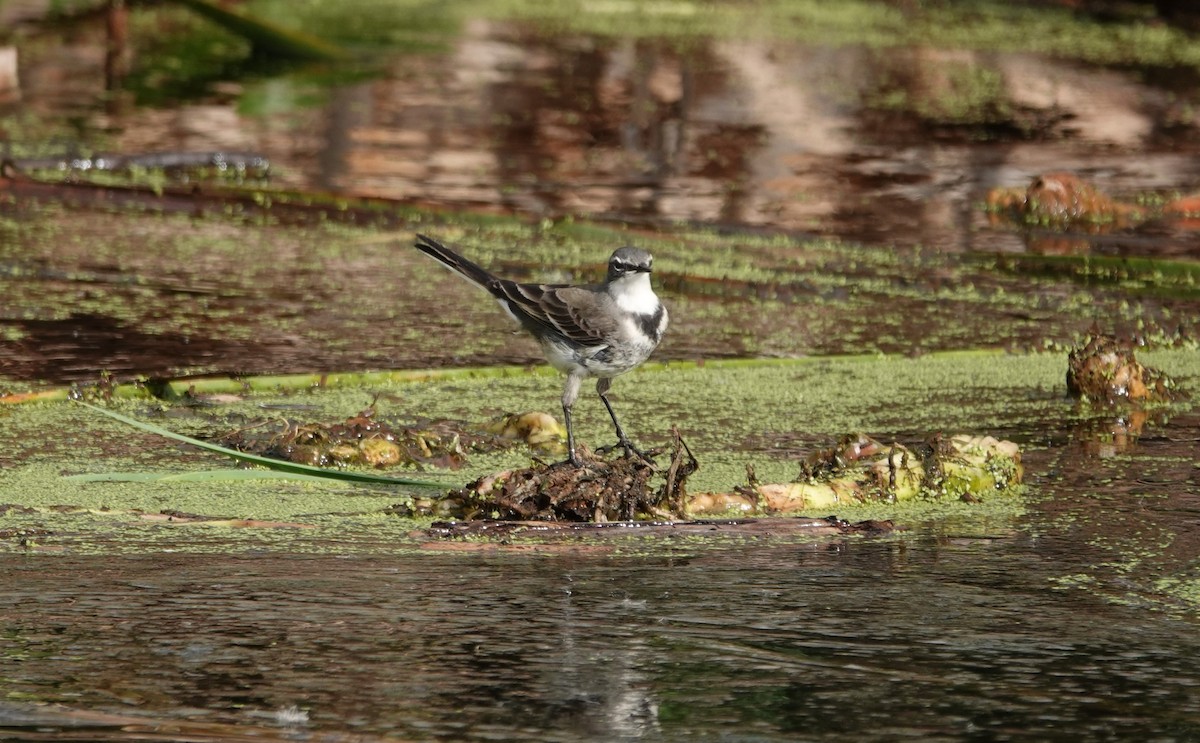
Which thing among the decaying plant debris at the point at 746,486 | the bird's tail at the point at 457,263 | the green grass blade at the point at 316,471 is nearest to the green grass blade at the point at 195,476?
the green grass blade at the point at 316,471

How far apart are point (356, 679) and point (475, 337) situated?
313 cm

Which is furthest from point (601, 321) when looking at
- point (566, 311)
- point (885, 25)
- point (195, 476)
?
point (885, 25)

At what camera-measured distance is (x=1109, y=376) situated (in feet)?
17.8

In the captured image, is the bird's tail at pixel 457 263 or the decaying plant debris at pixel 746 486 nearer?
the decaying plant debris at pixel 746 486

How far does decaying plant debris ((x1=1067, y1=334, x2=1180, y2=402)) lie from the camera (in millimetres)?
5422

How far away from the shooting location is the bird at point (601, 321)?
4527mm

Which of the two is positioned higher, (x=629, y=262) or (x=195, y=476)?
(x=629, y=262)

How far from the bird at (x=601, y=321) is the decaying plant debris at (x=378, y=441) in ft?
0.60

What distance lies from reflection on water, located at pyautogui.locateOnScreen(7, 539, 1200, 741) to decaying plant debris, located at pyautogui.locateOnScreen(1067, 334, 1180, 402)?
1.62 m

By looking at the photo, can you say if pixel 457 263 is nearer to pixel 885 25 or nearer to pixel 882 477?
pixel 882 477

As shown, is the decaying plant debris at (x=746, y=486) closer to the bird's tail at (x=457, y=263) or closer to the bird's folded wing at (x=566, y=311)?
the bird's folded wing at (x=566, y=311)

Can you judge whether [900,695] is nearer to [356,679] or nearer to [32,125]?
[356,679]

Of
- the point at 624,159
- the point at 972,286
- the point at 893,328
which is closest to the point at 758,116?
the point at 624,159

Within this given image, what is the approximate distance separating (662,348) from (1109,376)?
132 centimetres
